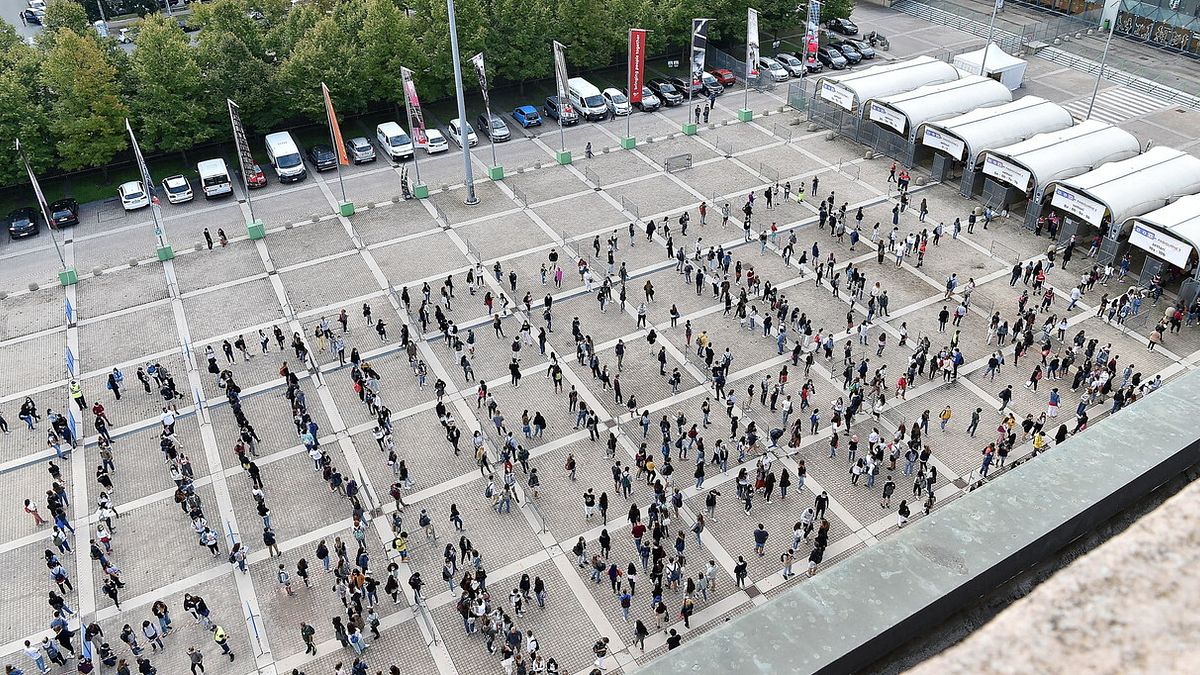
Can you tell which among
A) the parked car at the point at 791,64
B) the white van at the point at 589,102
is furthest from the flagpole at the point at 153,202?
the parked car at the point at 791,64

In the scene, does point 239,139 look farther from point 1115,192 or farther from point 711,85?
point 1115,192

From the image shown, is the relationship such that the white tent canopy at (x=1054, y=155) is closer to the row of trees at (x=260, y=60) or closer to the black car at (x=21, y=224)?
the row of trees at (x=260, y=60)

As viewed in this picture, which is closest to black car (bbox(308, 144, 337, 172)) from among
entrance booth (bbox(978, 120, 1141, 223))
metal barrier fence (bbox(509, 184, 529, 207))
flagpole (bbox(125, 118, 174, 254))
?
flagpole (bbox(125, 118, 174, 254))

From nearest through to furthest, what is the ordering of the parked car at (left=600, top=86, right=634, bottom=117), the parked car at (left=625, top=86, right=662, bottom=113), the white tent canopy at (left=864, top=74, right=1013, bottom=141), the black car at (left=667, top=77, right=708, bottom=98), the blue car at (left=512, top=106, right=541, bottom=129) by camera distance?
the white tent canopy at (left=864, top=74, right=1013, bottom=141)
the blue car at (left=512, top=106, right=541, bottom=129)
the parked car at (left=600, top=86, right=634, bottom=117)
the parked car at (left=625, top=86, right=662, bottom=113)
the black car at (left=667, top=77, right=708, bottom=98)

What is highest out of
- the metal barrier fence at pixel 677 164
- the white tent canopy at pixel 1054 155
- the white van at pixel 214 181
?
the white tent canopy at pixel 1054 155

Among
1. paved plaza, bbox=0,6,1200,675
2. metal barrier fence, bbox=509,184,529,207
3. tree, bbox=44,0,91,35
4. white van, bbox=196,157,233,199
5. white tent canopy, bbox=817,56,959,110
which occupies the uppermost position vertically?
tree, bbox=44,0,91,35

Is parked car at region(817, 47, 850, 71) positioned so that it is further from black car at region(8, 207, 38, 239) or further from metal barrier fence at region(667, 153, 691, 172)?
black car at region(8, 207, 38, 239)

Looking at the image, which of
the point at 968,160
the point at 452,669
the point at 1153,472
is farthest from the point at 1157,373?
the point at 452,669
